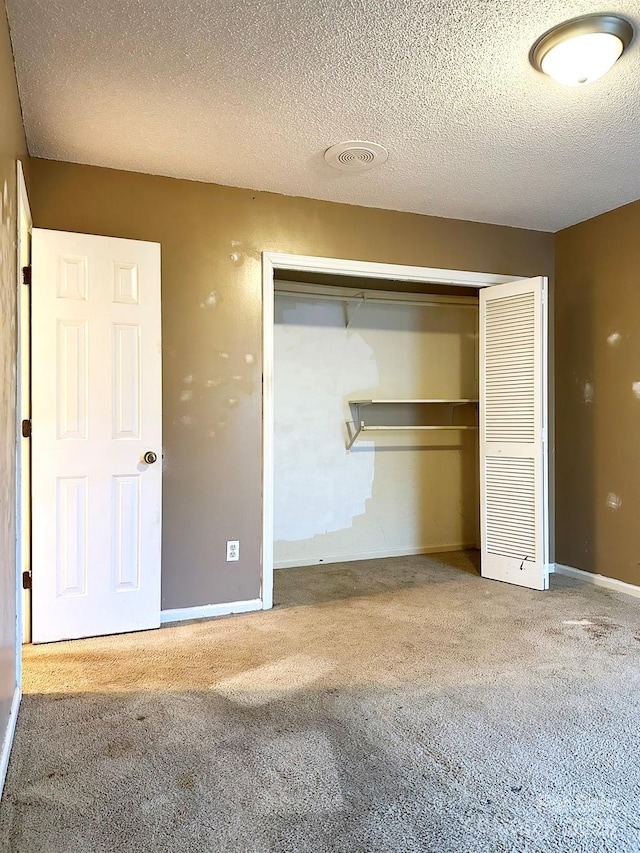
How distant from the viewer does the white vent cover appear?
2.82 meters

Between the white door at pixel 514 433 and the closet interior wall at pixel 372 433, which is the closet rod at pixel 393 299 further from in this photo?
the white door at pixel 514 433

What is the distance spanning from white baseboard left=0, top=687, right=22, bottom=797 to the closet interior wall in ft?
7.81

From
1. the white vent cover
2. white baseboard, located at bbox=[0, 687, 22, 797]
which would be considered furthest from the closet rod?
white baseboard, located at bbox=[0, 687, 22, 797]

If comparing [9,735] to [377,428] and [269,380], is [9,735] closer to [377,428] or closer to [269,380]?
[269,380]

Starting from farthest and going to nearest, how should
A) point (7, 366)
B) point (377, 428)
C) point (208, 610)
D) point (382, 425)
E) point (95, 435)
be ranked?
point (382, 425), point (377, 428), point (208, 610), point (95, 435), point (7, 366)

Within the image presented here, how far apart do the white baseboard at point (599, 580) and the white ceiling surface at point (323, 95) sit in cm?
242

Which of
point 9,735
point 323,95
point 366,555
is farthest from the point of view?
point 366,555

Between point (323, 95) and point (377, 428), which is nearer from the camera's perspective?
point (323, 95)

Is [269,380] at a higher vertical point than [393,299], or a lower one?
lower

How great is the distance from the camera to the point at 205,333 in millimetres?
3250

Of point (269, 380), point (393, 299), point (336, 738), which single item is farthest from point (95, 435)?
point (393, 299)

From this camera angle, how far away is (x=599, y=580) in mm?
3834

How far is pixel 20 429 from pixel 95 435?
0.47 metres

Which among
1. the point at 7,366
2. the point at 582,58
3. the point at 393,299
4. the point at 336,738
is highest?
Answer: the point at 582,58
